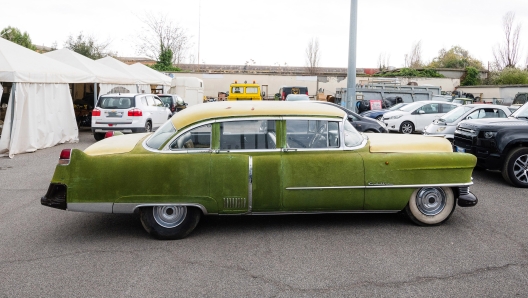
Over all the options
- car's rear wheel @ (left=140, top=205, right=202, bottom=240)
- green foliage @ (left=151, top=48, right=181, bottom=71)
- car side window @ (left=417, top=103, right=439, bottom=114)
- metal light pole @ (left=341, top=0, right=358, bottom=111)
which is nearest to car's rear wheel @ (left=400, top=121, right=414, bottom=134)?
car side window @ (left=417, top=103, right=439, bottom=114)

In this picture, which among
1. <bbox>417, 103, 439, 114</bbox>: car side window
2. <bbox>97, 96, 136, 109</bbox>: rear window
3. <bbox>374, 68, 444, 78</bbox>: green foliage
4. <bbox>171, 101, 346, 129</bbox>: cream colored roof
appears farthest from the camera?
<bbox>374, 68, 444, 78</bbox>: green foliage

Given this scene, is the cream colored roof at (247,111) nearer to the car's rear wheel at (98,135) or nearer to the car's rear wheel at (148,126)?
the car's rear wheel at (148,126)

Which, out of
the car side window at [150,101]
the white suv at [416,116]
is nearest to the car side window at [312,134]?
the car side window at [150,101]

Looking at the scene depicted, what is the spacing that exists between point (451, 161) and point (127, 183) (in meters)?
3.97

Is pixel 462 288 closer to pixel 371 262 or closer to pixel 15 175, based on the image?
pixel 371 262

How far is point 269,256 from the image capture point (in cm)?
559

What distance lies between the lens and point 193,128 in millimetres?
6258

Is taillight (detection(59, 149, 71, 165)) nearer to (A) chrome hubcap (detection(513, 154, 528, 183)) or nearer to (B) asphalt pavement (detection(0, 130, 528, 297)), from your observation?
(B) asphalt pavement (detection(0, 130, 528, 297))

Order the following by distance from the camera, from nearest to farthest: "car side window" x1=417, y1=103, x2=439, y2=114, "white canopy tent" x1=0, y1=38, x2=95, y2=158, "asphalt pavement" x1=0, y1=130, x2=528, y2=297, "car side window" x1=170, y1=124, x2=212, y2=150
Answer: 1. "asphalt pavement" x1=0, y1=130, x2=528, y2=297
2. "car side window" x1=170, y1=124, x2=212, y2=150
3. "white canopy tent" x1=0, y1=38, x2=95, y2=158
4. "car side window" x1=417, y1=103, x2=439, y2=114

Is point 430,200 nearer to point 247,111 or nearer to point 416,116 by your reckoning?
point 247,111

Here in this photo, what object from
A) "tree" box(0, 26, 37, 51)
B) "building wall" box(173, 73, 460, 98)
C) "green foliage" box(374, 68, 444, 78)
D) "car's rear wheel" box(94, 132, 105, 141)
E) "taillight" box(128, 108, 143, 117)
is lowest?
"car's rear wheel" box(94, 132, 105, 141)

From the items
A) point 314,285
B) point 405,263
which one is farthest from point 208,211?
point 405,263

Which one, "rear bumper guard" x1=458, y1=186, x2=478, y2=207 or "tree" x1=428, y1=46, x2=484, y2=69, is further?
"tree" x1=428, y1=46, x2=484, y2=69

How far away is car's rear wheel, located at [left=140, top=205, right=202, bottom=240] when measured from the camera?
20.0 feet
